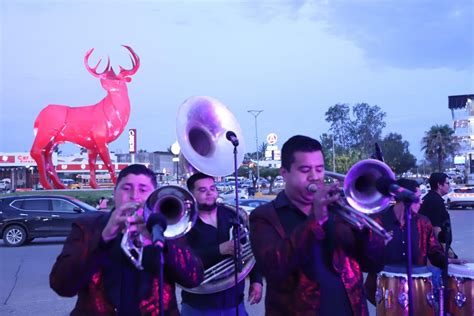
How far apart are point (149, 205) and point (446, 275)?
3.07m

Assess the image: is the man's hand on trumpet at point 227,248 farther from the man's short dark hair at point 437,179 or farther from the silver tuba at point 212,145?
the man's short dark hair at point 437,179

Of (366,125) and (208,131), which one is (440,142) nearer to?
(366,125)

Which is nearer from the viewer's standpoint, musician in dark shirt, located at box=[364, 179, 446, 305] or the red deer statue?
musician in dark shirt, located at box=[364, 179, 446, 305]

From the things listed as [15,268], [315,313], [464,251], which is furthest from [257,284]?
[464,251]

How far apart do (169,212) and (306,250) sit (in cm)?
77

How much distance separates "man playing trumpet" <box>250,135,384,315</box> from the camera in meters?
2.77

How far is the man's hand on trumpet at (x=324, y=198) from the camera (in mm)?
2557

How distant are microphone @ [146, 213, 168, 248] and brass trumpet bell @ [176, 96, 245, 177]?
231cm

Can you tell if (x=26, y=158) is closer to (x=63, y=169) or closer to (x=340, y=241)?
(x=63, y=169)

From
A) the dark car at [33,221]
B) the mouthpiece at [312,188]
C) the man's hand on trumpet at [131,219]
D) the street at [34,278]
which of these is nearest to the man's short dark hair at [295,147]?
the mouthpiece at [312,188]

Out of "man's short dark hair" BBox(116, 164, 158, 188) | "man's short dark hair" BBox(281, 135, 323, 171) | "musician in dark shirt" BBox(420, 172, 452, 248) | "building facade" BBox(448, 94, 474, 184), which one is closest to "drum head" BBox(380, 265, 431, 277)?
"musician in dark shirt" BBox(420, 172, 452, 248)

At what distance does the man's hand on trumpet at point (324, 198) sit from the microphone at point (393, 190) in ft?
1.11

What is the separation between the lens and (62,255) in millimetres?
2885

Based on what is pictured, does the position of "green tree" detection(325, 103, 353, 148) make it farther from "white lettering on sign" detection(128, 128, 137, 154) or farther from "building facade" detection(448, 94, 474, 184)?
"white lettering on sign" detection(128, 128, 137, 154)
